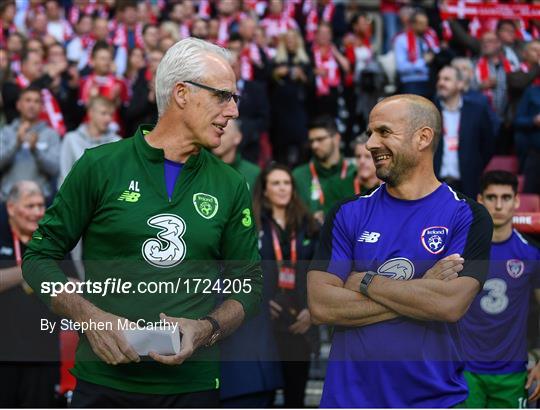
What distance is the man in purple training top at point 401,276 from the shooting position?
13.2 feet

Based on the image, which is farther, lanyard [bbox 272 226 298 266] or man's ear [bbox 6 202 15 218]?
lanyard [bbox 272 226 298 266]

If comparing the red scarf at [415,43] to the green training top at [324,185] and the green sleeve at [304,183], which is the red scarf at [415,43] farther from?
the green sleeve at [304,183]

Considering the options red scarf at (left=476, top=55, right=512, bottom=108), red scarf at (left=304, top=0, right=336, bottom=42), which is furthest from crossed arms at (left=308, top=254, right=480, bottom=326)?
red scarf at (left=304, top=0, right=336, bottom=42)

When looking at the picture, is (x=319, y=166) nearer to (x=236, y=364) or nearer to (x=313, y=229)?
(x=313, y=229)

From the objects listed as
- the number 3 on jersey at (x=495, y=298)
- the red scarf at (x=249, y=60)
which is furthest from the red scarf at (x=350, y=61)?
the number 3 on jersey at (x=495, y=298)

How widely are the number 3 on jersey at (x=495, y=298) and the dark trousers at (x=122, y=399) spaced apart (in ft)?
7.41

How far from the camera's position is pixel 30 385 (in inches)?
264

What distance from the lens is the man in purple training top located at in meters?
4.02

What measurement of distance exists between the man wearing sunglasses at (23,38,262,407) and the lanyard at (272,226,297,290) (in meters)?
3.21

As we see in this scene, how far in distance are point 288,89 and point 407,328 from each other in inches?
356

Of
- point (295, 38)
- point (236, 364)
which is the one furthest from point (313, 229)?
point (295, 38)

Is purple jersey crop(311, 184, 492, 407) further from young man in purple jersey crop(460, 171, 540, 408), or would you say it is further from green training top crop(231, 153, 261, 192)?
green training top crop(231, 153, 261, 192)

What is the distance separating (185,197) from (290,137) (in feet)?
29.2

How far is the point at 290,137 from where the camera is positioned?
12875mm
